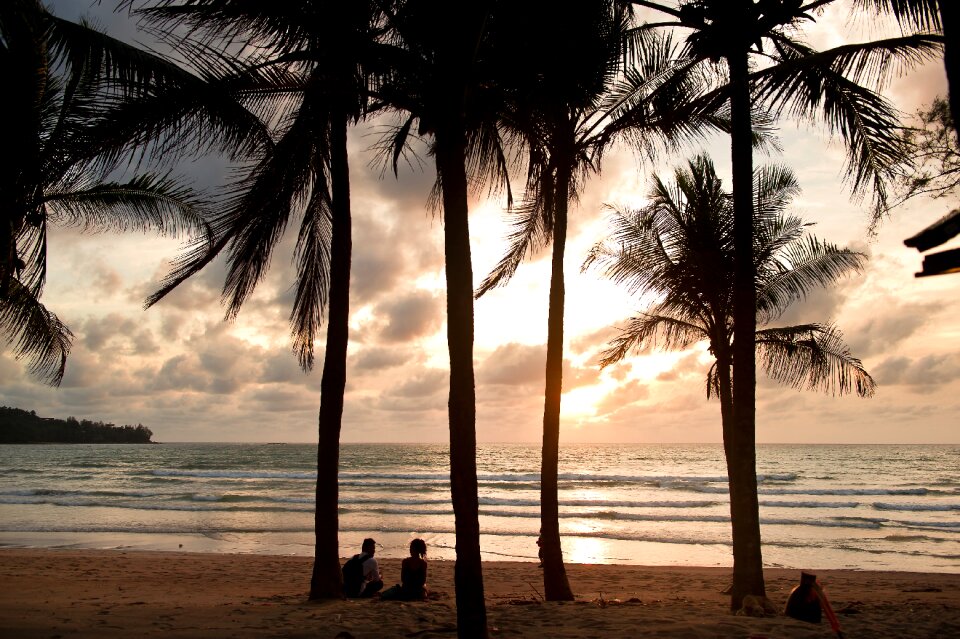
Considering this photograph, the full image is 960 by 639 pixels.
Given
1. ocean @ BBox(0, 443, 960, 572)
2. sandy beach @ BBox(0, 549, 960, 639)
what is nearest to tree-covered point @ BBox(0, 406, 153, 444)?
ocean @ BBox(0, 443, 960, 572)

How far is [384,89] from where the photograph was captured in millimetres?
6410

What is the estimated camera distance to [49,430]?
413 feet

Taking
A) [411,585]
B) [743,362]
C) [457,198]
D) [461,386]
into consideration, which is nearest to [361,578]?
[411,585]

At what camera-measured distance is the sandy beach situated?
6.82 metres

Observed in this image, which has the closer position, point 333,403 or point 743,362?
point 743,362

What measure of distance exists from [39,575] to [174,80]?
33.1 feet

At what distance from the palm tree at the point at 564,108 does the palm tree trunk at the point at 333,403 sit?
2369mm

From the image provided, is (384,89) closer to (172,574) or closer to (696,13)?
(696,13)

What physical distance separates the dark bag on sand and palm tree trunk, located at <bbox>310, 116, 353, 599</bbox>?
16.5 feet

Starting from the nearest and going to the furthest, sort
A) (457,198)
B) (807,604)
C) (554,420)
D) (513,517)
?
(457,198) → (807,604) → (554,420) → (513,517)

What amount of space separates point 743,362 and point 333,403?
454 centimetres

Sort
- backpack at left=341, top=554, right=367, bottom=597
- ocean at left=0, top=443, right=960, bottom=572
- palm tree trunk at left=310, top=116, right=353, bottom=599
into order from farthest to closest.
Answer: ocean at left=0, top=443, right=960, bottom=572, backpack at left=341, top=554, right=367, bottom=597, palm tree trunk at left=310, top=116, right=353, bottom=599

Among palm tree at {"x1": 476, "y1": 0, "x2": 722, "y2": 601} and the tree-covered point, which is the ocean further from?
the tree-covered point

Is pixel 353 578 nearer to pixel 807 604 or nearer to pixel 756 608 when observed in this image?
pixel 756 608
